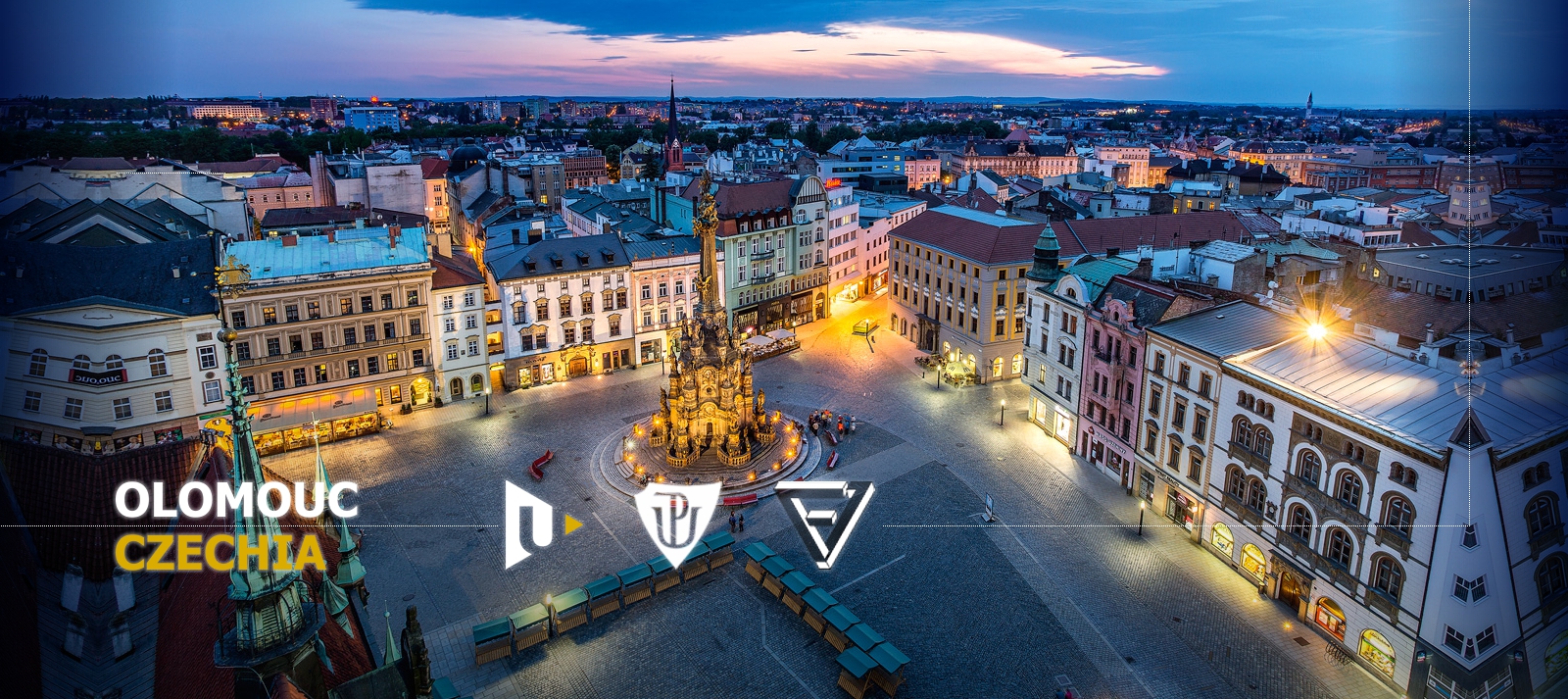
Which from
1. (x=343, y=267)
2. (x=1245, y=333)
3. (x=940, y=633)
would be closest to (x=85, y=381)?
(x=343, y=267)

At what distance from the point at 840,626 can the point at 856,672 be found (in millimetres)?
2987

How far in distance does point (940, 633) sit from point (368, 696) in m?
23.2

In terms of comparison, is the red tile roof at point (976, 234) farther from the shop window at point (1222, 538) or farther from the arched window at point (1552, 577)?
the arched window at point (1552, 577)

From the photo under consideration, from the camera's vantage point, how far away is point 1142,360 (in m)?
44.9

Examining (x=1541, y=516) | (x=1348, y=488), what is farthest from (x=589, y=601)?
(x=1541, y=516)

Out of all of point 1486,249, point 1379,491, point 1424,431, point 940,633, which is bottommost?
point 940,633

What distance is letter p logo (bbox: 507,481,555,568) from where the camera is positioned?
41.0 metres

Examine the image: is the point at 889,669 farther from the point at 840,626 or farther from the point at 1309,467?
the point at 1309,467

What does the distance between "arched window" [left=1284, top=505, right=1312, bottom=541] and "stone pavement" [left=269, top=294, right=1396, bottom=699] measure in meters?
3.58

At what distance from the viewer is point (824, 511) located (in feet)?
147

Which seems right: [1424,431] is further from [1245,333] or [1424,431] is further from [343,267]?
[343,267]

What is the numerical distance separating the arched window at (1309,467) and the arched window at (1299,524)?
1.27m

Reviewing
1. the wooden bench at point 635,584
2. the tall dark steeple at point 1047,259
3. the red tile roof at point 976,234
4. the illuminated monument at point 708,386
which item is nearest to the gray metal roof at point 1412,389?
the tall dark steeple at point 1047,259

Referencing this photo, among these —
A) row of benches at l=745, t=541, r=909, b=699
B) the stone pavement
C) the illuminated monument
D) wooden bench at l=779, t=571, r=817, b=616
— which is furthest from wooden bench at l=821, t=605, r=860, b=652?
the illuminated monument
